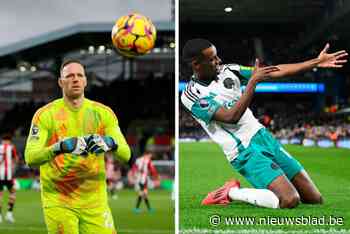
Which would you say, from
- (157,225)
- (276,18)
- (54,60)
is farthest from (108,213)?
(54,60)

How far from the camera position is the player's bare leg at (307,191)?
605 cm

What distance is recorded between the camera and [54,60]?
960 inches

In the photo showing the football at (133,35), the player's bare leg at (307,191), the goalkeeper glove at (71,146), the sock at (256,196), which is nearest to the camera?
the goalkeeper glove at (71,146)

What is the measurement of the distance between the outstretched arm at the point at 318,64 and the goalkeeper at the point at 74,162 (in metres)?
2.20

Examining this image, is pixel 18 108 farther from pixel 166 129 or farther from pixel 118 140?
pixel 118 140

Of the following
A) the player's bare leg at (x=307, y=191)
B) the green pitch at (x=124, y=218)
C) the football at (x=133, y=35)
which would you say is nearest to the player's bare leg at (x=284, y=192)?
the player's bare leg at (x=307, y=191)

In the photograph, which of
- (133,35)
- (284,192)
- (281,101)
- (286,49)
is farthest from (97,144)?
(286,49)

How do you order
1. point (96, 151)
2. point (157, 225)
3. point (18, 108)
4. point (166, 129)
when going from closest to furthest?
point (96, 151), point (157, 225), point (166, 129), point (18, 108)

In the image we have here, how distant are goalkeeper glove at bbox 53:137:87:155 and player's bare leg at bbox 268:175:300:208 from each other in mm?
2432

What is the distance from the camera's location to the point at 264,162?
6.00 metres

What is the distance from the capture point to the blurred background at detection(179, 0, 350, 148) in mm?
6078

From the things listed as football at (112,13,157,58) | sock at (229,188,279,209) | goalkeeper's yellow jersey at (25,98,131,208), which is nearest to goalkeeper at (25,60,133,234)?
goalkeeper's yellow jersey at (25,98,131,208)

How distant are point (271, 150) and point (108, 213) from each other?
2.14m

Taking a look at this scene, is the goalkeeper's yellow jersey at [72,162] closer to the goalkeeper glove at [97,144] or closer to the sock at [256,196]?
the goalkeeper glove at [97,144]
